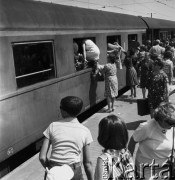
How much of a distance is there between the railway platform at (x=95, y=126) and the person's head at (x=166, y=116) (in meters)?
1.95

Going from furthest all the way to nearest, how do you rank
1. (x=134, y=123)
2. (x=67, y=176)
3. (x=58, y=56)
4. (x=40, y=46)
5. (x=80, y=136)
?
(x=134, y=123), (x=58, y=56), (x=40, y=46), (x=80, y=136), (x=67, y=176)

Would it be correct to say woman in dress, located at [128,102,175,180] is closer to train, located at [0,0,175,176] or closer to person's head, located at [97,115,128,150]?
person's head, located at [97,115,128,150]

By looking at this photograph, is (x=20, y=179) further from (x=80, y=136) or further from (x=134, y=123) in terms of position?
(x=134, y=123)

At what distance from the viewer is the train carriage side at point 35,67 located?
4527 mm

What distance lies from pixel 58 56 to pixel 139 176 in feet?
11.9

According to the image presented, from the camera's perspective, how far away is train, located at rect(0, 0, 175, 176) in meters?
4.53

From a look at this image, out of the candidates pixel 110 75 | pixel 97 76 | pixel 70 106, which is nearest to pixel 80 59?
pixel 97 76

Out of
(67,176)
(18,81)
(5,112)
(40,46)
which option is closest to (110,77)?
(40,46)

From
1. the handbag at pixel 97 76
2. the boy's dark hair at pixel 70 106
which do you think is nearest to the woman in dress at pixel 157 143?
the boy's dark hair at pixel 70 106

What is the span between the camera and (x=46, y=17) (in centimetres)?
559

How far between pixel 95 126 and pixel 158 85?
6.30 ft

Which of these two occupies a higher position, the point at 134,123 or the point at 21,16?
the point at 21,16

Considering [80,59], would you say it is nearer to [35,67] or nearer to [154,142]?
[35,67]

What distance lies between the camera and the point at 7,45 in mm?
4555
